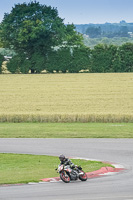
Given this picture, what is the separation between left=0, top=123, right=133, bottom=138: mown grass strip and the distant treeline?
4211 cm

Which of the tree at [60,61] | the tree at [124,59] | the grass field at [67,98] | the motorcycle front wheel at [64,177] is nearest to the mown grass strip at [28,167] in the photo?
the motorcycle front wheel at [64,177]

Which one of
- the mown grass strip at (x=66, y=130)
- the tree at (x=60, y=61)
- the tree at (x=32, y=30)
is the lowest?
the mown grass strip at (x=66, y=130)

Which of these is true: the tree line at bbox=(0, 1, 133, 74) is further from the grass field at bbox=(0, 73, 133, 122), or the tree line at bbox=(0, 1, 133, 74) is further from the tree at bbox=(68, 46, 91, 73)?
the grass field at bbox=(0, 73, 133, 122)

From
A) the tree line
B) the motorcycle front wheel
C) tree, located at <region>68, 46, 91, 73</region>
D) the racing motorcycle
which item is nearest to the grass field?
the tree line

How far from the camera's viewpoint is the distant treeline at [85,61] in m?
78.4

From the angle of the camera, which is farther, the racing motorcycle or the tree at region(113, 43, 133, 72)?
the tree at region(113, 43, 133, 72)

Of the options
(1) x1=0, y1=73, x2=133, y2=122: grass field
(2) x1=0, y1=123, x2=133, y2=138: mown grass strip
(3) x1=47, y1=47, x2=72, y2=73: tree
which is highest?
(3) x1=47, y1=47, x2=72, y2=73: tree

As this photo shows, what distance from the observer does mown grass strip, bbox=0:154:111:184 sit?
19188 millimetres

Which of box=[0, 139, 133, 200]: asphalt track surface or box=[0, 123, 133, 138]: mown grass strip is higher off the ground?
box=[0, 139, 133, 200]: asphalt track surface

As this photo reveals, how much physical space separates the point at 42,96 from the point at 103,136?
23.0 meters

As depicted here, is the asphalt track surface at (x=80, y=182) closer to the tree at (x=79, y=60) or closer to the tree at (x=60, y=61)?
the tree at (x=79, y=60)

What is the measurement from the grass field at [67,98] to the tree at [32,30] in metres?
10.8

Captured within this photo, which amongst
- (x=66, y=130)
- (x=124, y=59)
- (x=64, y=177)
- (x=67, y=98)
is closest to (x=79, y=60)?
(x=124, y=59)

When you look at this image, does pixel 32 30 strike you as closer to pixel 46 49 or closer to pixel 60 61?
pixel 46 49
